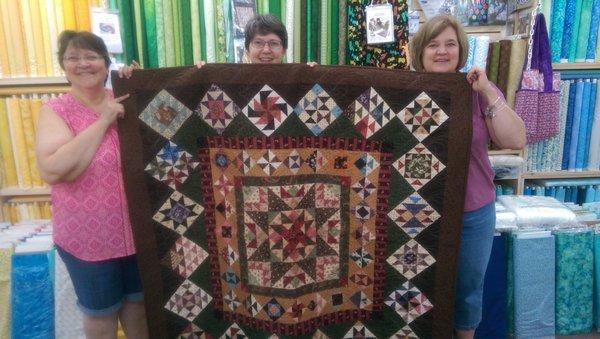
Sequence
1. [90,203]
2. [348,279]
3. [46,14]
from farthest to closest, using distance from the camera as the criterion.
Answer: [46,14] → [348,279] → [90,203]

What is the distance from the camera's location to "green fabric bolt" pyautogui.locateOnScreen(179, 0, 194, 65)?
1.94 meters

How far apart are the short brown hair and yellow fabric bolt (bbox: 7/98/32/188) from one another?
1.92m

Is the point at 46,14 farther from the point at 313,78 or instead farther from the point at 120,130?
the point at 313,78

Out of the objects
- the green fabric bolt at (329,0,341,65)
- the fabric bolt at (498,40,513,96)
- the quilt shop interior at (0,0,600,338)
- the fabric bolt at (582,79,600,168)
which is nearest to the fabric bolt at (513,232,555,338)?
the quilt shop interior at (0,0,600,338)

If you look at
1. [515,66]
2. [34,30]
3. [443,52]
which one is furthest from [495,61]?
[34,30]

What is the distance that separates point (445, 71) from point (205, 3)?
47.8 inches

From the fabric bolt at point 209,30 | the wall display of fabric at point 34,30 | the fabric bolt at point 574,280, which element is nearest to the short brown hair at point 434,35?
the fabric bolt at point 209,30

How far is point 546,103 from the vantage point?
6.81ft

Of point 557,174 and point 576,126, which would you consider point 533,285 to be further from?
point 576,126

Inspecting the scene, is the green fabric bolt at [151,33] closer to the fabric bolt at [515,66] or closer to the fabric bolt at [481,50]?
the fabric bolt at [481,50]

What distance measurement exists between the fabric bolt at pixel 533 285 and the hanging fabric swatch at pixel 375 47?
1.10 m

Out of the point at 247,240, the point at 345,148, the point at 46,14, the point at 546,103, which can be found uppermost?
the point at 46,14

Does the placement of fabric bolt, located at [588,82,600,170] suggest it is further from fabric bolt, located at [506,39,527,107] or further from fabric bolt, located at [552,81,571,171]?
fabric bolt, located at [506,39,527,107]

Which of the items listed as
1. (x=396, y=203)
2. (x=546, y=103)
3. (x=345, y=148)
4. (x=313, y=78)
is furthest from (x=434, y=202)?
(x=546, y=103)
